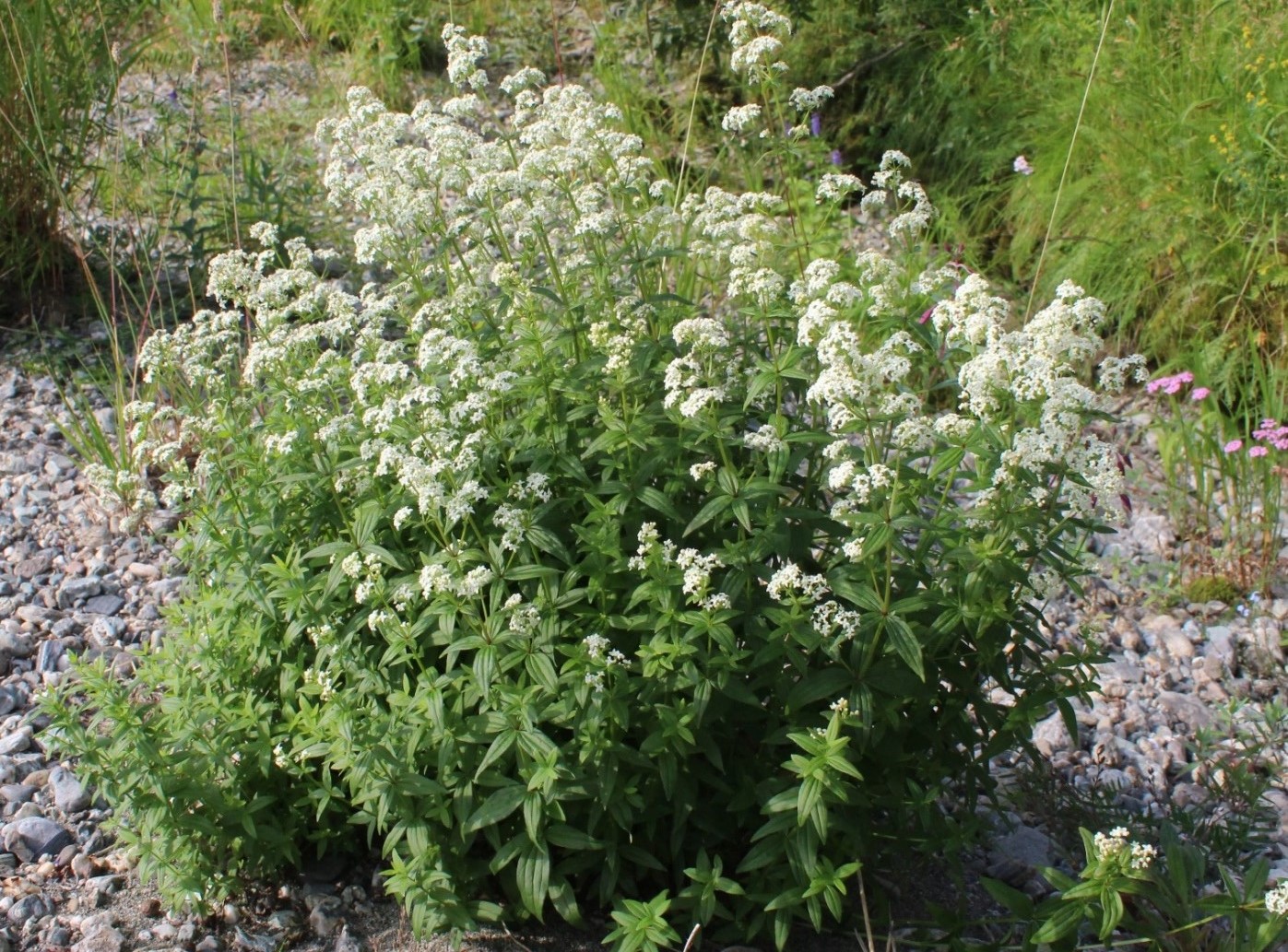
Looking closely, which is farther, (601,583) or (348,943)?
→ (348,943)

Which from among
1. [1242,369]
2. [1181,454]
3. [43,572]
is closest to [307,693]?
[43,572]

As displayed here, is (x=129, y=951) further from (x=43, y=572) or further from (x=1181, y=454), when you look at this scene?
(x=1181, y=454)

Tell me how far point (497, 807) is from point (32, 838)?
4.81 feet

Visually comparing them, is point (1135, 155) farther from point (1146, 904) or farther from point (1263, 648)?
point (1146, 904)

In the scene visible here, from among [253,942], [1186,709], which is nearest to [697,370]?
[253,942]

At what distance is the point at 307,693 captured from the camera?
284cm

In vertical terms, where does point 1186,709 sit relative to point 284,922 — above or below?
below

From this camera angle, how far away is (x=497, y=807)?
2.57 meters

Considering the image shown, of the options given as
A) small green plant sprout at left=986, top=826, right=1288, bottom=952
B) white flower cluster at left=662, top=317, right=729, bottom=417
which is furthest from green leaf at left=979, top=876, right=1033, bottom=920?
white flower cluster at left=662, top=317, right=729, bottom=417

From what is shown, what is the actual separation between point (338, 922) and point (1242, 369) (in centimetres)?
408

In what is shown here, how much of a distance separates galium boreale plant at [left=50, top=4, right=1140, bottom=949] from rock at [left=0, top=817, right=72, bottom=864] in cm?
50

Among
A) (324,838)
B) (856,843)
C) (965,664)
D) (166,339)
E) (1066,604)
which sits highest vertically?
(166,339)

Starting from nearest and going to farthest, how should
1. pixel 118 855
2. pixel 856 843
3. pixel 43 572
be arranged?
1. pixel 856 843
2. pixel 118 855
3. pixel 43 572

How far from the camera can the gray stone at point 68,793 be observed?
3371 millimetres
